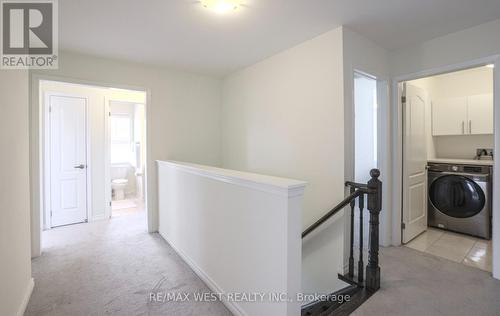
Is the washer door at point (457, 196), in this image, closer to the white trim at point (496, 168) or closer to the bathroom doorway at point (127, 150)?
the white trim at point (496, 168)

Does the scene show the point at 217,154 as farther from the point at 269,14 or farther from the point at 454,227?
the point at 454,227

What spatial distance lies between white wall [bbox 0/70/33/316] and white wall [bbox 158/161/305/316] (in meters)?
1.29

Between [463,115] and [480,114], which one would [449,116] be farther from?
[480,114]

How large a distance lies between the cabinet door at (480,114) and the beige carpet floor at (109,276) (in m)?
4.14

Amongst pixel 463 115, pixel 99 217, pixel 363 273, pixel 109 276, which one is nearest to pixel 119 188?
pixel 99 217

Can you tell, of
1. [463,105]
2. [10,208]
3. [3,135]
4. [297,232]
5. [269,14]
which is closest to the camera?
[297,232]

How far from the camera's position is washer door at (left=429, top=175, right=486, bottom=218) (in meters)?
3.12

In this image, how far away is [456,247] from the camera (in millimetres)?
2873

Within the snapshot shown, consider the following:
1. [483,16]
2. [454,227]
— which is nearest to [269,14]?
[483,16]

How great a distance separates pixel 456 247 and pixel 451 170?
105cm

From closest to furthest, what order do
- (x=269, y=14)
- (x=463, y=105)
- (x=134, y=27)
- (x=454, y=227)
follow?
(x=269, y=14), (x=134, y=27), (x=454, y=227), (x=463, y=105)

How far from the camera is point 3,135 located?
4.94ft

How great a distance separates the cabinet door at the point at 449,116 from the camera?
11.8 feet

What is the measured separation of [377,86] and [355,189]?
1478mm
